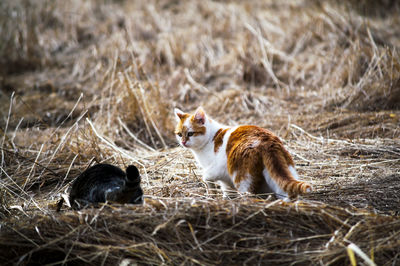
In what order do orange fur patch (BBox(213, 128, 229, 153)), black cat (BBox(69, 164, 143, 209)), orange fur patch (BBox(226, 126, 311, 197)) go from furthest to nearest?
1. orange fur patch (BBox(213, 128, 229, 153))
2. orange fur patch (BBox(226, 126, 311, 197))
3. black cat (BBox(69, 164, 143, 209))

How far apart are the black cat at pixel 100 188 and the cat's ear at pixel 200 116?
0.83 meters

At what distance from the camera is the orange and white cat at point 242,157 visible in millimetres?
1987

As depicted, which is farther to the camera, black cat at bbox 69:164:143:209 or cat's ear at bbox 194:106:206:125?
cat's ear at bbox 194:106:206:125

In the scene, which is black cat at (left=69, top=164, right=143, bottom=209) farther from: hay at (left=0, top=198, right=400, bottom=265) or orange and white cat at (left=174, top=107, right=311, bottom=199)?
orange and white cat at (left=174, top=107, right=311, bottom=199)

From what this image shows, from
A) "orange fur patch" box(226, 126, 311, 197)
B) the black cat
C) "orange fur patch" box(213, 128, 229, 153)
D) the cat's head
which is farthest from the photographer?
the cat's head

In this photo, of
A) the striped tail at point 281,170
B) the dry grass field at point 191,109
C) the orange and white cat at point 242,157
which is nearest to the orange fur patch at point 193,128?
the orange and white cat at point 242,157

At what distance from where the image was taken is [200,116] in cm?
262

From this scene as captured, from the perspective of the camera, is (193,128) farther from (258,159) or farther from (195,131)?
(258,159)

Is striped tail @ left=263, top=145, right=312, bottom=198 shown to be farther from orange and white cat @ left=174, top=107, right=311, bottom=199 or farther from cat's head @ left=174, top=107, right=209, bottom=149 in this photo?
cat's head @ left=174, top=107, right=209, bottom=149

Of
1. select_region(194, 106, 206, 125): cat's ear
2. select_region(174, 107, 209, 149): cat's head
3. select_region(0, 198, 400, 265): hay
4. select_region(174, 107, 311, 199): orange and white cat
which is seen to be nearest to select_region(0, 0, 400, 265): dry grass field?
select_region(0, 198, 400, 265): hay

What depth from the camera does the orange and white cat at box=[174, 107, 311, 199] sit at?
1.99m

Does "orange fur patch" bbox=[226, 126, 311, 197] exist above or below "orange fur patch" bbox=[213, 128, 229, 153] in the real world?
above

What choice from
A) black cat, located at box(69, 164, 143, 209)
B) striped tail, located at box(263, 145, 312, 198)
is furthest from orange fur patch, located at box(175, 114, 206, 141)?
black cat, located at box(69, 164, 143, 209)

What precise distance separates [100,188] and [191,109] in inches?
112
